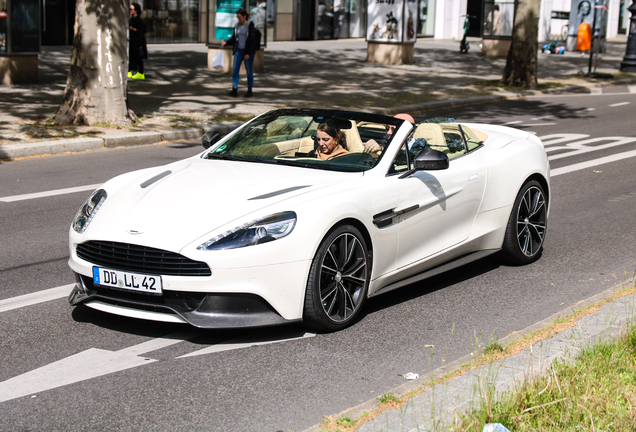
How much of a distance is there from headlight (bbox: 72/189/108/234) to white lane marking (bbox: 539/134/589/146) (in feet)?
33.2

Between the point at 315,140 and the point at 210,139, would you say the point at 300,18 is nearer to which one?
the point at 210,139

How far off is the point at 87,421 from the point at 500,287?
3.58 m

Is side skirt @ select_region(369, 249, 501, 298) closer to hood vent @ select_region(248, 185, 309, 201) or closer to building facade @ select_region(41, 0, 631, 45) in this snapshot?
hood vent @ select_region(248, 185, 309, 201)

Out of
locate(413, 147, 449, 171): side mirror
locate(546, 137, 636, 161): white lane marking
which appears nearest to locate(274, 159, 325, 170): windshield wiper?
locate(413, 147, 449, 171): side mirror

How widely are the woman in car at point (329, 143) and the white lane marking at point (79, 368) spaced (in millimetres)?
1821

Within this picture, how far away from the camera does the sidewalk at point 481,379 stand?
368 cm

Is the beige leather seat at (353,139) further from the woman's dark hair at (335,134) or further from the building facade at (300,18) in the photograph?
the building facade at (300,18)

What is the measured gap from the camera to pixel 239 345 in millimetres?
5066

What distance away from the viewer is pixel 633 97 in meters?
22.8

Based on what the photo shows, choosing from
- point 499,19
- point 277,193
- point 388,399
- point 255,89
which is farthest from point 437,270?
point 499,19

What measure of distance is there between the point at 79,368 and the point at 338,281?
5.38 ft

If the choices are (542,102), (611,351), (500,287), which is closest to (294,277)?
(611,351)

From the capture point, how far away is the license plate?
190 inches

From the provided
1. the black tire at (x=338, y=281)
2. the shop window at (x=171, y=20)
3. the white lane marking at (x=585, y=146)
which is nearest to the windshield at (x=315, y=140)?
the black tire at (x=338, y=281)
